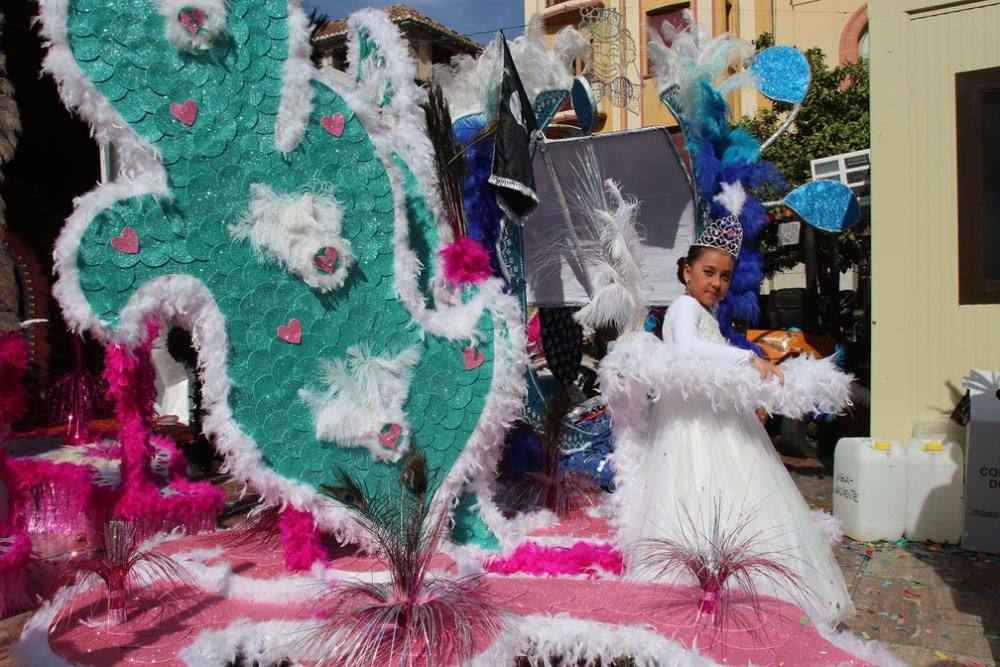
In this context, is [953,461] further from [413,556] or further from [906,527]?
[413,556]

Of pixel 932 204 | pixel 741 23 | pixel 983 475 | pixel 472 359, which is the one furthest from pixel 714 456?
pixel 741 23

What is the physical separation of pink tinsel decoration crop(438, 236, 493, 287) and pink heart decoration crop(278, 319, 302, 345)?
732 mm

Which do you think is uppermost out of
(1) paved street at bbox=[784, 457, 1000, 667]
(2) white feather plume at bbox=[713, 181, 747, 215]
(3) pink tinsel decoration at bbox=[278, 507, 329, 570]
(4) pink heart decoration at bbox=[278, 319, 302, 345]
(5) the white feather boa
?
(2) white feather plume at bbox=[713, 181, 747, 215]

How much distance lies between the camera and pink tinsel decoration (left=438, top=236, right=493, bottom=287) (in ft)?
11.6

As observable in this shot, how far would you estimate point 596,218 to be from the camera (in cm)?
500

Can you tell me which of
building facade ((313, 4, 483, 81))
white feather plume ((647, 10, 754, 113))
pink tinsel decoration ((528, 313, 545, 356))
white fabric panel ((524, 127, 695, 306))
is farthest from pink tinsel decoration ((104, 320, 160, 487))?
building facade ((313, 4, 483, 81))

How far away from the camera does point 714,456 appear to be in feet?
10.4

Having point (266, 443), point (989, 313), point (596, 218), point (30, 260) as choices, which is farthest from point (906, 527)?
point (30, 260)

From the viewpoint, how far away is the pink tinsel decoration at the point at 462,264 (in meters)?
3.52

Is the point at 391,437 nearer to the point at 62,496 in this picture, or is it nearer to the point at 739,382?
the point at 739,382

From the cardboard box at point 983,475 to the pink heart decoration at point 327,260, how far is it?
144 inches

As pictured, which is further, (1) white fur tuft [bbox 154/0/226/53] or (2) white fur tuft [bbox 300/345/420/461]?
(2) white fur tuft [bbox 300/345/420/461]

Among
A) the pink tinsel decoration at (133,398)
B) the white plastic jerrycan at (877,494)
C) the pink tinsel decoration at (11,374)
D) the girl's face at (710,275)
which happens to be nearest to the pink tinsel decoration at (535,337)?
the white plastic jerrycan at (877,494)

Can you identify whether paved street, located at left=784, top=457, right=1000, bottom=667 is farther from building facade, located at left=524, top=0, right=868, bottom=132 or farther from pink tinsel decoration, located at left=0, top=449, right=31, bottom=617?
building facade, located at left=524, top=0, right=868, bottom=132
